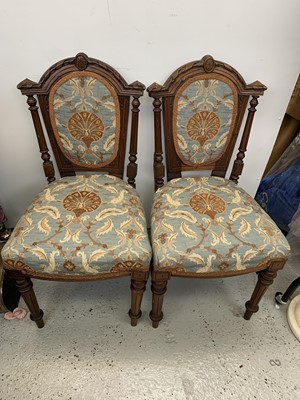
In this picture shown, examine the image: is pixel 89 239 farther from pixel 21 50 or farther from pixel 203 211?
pixel 21 50

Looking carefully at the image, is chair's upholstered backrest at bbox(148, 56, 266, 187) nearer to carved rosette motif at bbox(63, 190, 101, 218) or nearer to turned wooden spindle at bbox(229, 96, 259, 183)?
turned wooden spindle at bbox(229, 96, 259, 183)

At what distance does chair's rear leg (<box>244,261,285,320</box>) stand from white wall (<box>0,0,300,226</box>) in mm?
646

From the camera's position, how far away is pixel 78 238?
89cm

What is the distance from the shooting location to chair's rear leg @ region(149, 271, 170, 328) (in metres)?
0.93

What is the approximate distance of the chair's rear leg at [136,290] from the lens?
0.93m

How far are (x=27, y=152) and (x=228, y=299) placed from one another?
3.59 ft

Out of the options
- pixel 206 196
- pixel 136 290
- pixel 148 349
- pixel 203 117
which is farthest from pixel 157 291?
pixel 203 117

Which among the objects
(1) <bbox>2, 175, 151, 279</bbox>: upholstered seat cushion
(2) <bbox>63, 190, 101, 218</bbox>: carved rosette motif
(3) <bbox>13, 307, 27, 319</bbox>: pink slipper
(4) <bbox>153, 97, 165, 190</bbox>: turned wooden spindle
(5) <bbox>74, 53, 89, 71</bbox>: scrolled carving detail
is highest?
(5) <bbox>74, 53, 89, 71</bbox>: scrolled carving detail

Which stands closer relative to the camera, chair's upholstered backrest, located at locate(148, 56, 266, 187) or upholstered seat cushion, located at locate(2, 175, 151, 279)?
upholstered seat cushion, located at locate(2, 175, 151, 279)

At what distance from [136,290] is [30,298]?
1.23 feet

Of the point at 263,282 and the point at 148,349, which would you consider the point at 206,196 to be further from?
the point at 148,349

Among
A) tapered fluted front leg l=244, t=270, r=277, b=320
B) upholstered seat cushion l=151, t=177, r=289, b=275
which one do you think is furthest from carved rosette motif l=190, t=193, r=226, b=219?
tapered fluted front leg l=244, t=270, r=277, b=320

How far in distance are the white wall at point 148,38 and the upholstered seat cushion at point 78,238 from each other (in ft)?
1.33

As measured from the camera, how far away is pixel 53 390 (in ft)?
3.17
